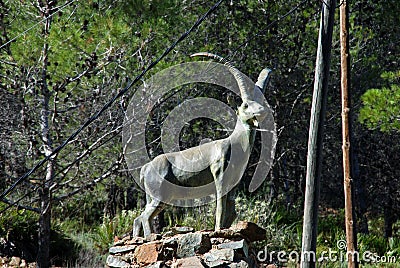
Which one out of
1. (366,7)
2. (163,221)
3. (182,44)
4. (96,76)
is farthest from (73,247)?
(366,7)

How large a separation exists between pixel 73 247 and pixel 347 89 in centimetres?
624

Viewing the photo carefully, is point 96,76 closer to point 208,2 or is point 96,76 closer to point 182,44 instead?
point 182,44

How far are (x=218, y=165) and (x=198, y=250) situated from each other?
96 centimetres

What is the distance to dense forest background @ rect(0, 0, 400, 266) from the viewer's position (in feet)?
33.1

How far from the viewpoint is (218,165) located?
7188 millimetres

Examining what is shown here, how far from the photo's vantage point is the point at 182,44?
12867 millimetres

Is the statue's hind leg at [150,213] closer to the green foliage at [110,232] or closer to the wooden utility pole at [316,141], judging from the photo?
the wooden utility pole at [316,141]

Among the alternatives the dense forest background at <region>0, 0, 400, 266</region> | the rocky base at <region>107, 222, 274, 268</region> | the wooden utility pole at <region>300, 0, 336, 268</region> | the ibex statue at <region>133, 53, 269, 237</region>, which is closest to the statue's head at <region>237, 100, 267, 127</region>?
the ibex statue at <region>133, 53, 269, 237</region>

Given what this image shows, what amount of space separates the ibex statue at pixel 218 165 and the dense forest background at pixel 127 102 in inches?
41.9

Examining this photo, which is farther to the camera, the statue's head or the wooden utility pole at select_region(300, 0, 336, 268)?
the wooden utility pole at select_region(300, 0, 336, 268)

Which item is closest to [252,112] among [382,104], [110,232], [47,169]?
[382,104]

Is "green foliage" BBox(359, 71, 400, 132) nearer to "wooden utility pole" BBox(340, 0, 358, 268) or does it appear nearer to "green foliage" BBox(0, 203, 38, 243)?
"wooden utility pole" BBox(340, 0, 358, 268)

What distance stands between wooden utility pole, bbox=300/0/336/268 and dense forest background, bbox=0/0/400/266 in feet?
3.32

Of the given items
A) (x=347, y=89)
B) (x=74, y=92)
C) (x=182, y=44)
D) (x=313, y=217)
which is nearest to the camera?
(x=313, y=217)
